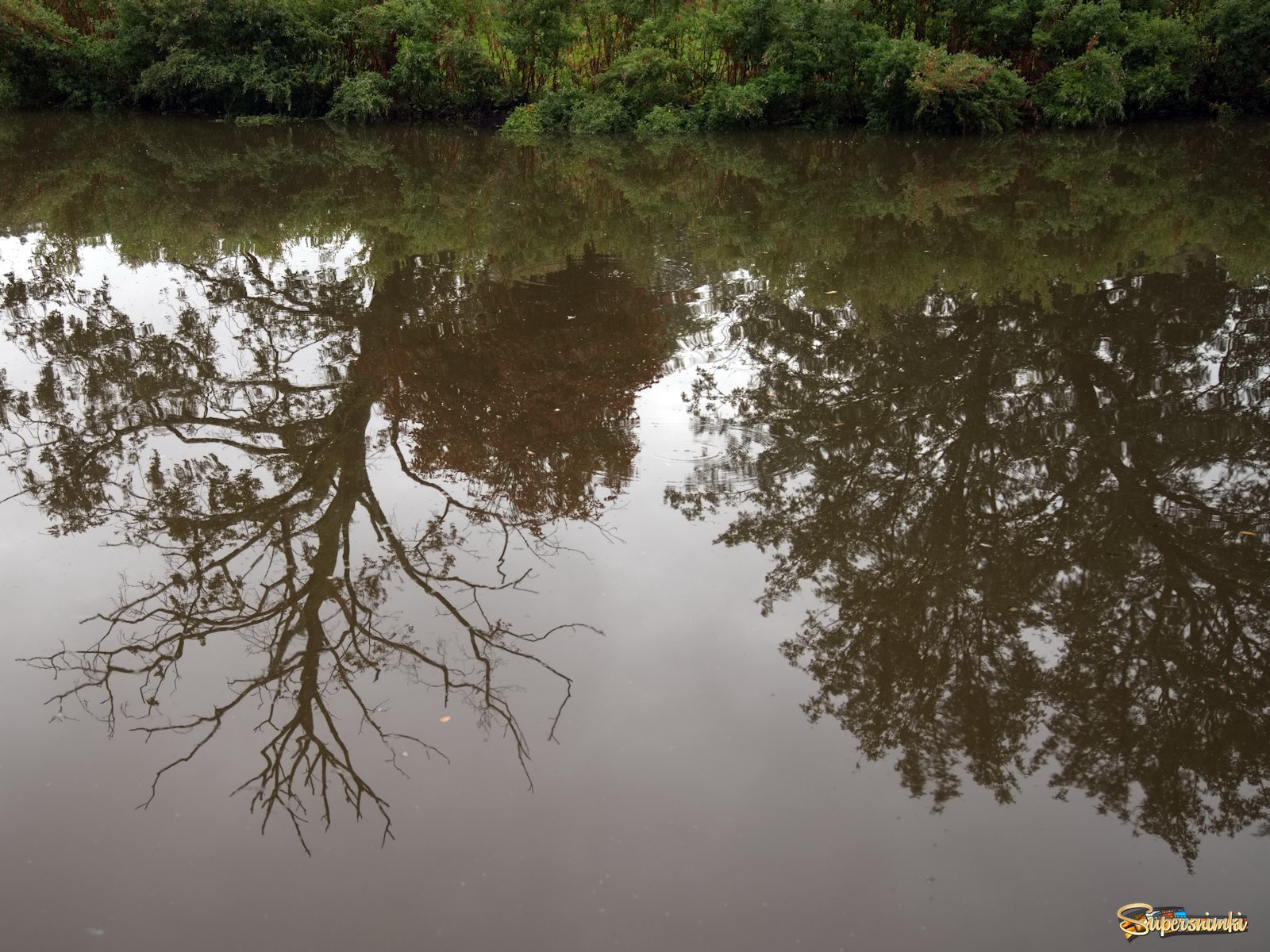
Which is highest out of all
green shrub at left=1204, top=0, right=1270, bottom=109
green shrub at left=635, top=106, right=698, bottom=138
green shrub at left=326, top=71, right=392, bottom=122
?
green shrub at left=326, top=71, right=392, bottom=122

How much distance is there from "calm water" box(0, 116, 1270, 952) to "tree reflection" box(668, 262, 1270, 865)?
0.08 feet

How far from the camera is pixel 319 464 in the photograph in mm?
6145

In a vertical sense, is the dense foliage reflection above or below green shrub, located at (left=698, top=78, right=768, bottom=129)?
below

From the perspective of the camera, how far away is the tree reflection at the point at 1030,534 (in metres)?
3.89

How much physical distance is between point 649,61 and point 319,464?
1582 centimetres

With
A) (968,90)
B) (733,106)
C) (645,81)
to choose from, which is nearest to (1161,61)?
(968,90)

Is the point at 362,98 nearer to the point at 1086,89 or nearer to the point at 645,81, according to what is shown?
the point at 645,81

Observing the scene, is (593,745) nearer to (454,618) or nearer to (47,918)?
(454,618)

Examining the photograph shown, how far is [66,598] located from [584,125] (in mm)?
17033

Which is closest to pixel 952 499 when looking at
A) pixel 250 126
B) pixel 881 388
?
pixel 881 388

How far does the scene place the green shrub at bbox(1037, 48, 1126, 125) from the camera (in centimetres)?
1708

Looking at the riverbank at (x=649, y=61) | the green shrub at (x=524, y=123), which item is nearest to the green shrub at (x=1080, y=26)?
the riverbank at (x=649, y=61)

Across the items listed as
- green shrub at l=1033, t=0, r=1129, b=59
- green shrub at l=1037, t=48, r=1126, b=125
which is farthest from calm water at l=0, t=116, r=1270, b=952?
green shrub at l=1033, t=0, r=1129, b=59

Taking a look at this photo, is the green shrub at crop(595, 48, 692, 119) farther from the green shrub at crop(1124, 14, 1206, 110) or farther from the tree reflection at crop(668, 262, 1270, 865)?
the tree reflection at crop(668, 262, 1270, 865)
